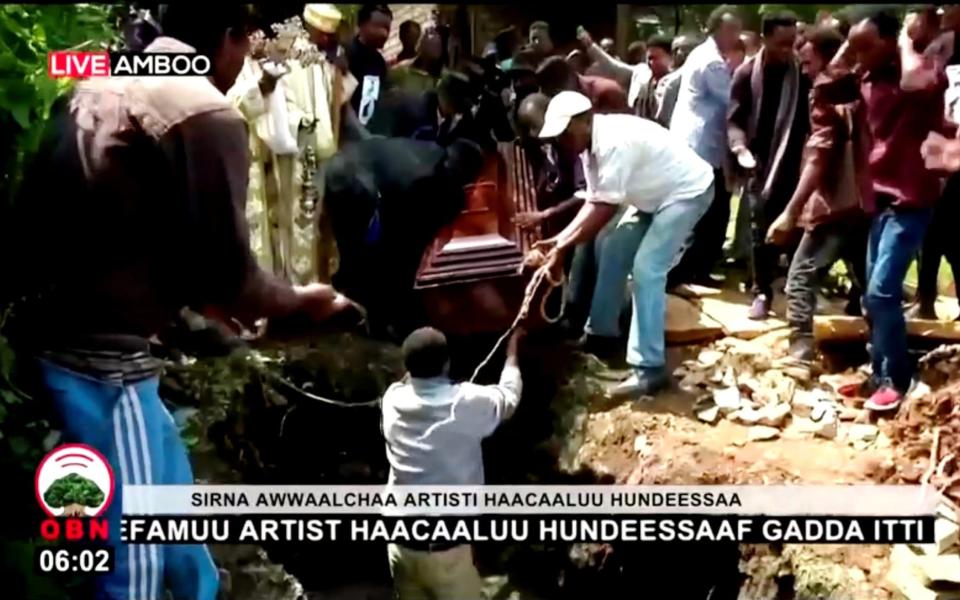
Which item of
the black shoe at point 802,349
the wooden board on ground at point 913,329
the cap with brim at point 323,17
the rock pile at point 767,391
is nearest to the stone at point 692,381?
the rock pile at point 767,391

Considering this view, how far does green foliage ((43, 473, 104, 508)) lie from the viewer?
11.4 ft

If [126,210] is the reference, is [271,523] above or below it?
below

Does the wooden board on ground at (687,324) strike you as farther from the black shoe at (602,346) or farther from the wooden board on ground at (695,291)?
the black shoe at (602,346)

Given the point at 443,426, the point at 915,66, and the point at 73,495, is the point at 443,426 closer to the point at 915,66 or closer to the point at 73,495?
the point at 73,495

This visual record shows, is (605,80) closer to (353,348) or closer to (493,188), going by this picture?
(493,188)

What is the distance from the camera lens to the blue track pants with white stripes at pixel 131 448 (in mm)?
3482

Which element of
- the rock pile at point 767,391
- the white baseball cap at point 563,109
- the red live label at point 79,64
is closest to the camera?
the red live label at point 79,64

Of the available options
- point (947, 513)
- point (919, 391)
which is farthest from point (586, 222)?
point (947, 513)

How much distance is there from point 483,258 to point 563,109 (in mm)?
393

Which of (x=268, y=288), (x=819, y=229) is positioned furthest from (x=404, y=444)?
(x=819, y=229)

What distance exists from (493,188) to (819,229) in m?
0.77

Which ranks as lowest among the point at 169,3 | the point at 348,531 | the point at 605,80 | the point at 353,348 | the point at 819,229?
the point at 348,531

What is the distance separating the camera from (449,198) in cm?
351

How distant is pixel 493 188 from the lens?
3490 millimetres
